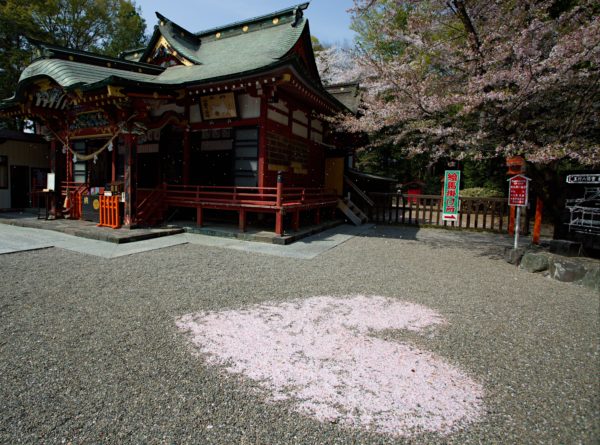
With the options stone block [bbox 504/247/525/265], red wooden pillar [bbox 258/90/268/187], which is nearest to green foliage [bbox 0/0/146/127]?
red wooden pillar [bbox 258/90/268/187]

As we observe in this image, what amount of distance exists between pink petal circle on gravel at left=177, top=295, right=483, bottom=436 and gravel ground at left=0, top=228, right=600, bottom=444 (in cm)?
11

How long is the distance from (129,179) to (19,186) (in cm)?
950

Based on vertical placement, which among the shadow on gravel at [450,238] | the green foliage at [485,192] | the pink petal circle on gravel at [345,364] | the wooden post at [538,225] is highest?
the green foliage at [485,192]

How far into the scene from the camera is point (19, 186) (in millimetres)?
14477

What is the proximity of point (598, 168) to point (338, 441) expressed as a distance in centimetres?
819

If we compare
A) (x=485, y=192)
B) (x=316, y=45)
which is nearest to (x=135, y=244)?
(x=485, y=192)

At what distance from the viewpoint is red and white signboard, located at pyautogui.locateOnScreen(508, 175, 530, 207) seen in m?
6.94

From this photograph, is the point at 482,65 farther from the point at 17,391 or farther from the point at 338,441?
the point at 17,391

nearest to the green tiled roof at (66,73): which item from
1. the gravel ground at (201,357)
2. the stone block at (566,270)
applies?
the gravel ground at (201,357)

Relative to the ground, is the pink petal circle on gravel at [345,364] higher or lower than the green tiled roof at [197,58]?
lower

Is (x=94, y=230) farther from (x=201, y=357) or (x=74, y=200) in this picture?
(x=201, y=357)

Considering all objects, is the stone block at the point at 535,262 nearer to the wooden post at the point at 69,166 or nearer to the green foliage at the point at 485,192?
the green foliage at the point at 485,192

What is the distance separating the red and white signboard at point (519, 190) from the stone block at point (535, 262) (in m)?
1.15

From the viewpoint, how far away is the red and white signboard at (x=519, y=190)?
694 cm
